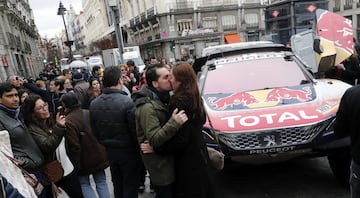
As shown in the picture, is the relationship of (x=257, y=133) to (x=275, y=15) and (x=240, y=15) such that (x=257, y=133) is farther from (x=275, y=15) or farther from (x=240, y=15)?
(x=240, y=15)

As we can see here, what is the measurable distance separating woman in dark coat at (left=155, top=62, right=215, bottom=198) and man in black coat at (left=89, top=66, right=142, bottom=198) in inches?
30.2

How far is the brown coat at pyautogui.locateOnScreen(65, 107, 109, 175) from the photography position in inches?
125

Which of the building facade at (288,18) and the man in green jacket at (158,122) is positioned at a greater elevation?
the building facade at (288,18)

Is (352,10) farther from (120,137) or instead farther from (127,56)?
(120,137)

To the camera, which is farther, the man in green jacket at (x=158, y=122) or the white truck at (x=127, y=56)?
the white truck at (x=127, y=56)

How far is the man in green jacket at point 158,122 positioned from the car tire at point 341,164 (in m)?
2.02

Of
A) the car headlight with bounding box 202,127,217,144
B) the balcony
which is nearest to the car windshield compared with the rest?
the car headlight with bounding box 202,127,217,144

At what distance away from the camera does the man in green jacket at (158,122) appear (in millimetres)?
2293

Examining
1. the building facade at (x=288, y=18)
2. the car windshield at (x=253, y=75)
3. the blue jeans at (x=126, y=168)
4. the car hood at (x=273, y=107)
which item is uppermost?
the building facade at (x=288, y=18)

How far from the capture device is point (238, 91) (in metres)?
4.29

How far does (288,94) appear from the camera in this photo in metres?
3.89

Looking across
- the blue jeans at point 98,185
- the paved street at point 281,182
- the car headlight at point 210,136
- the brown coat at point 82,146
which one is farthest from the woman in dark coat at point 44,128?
the paved street at point 281,182

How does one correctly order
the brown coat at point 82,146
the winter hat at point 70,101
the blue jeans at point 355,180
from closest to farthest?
the blue jeans at point 355,180 → the brown coat at point 82,146 → the winter hat at point 70,101

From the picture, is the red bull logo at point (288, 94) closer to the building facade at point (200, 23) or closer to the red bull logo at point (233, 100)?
the red bull logo at point (233, 100)
